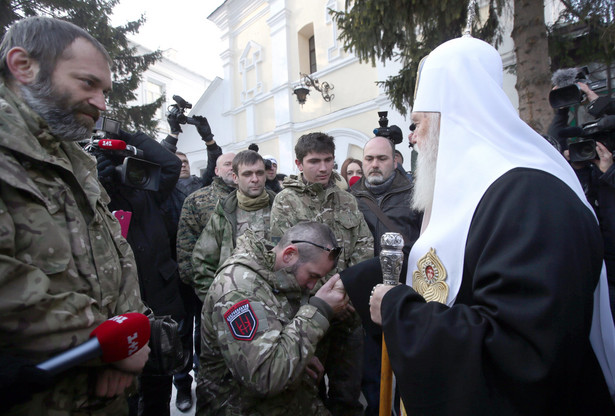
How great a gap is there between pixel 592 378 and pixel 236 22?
16.6 metres

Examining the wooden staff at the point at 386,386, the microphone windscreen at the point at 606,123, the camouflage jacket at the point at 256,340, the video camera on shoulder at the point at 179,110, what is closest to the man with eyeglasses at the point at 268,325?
the camouflage jacket at the point at 256,340

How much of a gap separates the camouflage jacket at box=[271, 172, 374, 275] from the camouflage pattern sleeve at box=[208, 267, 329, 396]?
1.05 metres

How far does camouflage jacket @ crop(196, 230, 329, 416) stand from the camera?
5.36ft

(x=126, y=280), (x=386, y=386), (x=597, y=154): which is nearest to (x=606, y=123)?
(x=597, y=154)

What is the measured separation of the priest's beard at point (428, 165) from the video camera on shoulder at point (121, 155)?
166cm

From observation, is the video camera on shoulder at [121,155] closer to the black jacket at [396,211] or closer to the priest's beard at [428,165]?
the priest's beard at [428,165]

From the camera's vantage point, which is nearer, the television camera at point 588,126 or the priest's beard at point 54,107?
the priest's beard at point 54,107

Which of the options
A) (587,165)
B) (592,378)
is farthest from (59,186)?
(587,165)

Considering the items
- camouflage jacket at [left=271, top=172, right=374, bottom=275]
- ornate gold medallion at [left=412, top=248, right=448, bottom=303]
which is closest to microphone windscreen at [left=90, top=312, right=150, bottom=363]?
ornate gold medallion at [left=412, top=248, right=448, bottom=303]

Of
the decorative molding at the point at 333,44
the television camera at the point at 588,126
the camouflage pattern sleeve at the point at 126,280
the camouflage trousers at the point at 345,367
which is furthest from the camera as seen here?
the decorative molding at the point at 333,44

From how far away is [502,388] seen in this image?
3.40 ft

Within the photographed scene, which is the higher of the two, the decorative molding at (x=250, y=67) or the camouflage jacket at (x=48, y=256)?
the decorative molding at (x=250, y=67)

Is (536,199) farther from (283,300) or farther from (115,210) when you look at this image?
(115,210)

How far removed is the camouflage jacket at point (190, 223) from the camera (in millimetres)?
3389
